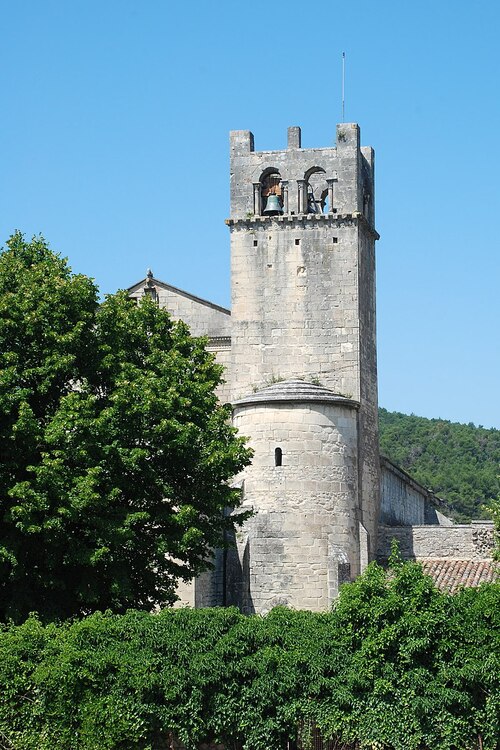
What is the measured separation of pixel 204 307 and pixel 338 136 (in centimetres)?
646

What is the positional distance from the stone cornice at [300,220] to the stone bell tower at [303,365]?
0.13 feet

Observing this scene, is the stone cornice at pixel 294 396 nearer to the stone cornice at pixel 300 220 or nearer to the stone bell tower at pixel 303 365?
the stone bell tower at pixel 303 365

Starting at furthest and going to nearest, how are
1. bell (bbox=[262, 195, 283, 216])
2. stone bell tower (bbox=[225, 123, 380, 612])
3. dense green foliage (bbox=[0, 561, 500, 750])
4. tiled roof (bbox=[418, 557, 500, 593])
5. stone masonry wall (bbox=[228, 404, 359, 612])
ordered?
bell (bbox=[262, 195, 283, 216]) < tiled roof (bbox=[418, 557, 500, 593]) < stone bell tower (bbox=[225, 123, 380, 612]) < stone masonry wall (bbox=[228, 404, 359, 612]) < dense green foliage (bbox=[0, 561, 500, 750])

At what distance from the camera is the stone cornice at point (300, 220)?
39.0 meters

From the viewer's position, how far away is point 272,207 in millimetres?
39250

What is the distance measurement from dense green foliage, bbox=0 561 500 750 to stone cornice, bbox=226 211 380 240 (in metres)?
14.9

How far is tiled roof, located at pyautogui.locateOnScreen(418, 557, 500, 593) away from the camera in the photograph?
1412 inches

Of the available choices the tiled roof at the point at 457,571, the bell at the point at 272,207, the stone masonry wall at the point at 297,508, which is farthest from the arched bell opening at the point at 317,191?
the tiled roof at the point at 457,571

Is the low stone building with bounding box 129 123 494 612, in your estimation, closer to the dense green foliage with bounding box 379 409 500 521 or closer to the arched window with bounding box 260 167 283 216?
the arched window with bounding box 260 167 283 216

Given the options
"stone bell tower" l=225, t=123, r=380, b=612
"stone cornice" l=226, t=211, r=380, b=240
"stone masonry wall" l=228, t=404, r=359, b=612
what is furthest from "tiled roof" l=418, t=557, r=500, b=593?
"stone cornice" l=226, t=211, r=380, b=240

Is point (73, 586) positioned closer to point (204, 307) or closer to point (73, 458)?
point (73, 458)

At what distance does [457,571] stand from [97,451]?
12561mm

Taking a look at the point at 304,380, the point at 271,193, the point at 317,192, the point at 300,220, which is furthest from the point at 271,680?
the point at 317,192

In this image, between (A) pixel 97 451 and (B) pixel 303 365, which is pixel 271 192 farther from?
(A) pixel 97 451
